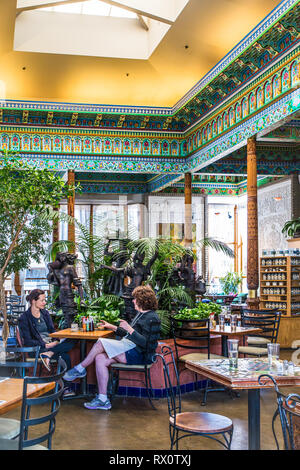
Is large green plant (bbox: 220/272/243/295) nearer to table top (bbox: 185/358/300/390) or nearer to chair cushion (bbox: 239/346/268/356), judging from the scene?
chair cushion (bbox: 239/346/268/356)

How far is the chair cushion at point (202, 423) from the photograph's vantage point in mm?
3643

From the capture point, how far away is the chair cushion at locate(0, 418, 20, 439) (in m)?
3.56

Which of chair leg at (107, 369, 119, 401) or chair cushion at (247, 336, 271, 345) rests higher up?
chair cushion at (247, 336, 271, 345)

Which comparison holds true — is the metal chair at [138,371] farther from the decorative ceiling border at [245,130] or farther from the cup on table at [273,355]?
the decorative ceiling border at [245,130]

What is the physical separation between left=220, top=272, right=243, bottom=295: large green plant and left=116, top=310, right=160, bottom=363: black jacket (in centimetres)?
1190

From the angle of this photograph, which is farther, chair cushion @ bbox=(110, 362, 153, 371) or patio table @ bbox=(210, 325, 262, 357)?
patio table @ bbox=(210, 325, 262, 357)

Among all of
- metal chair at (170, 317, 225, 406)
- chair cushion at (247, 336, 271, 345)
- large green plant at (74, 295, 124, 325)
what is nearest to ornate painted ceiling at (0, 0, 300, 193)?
chair cushion at (247, 336, 271, 345)

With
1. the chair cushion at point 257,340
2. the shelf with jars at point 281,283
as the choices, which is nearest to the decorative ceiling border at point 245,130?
the shelf with jars at point 281,283

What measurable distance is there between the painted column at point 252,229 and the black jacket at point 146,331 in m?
3.95

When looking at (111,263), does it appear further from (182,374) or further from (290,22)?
(290,22)

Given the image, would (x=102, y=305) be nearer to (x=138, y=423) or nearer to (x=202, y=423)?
(x=138, y=423)

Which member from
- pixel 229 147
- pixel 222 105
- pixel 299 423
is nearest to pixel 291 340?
pixel 229 147

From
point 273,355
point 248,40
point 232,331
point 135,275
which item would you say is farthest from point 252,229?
point 273,355

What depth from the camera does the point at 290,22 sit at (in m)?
7.43
